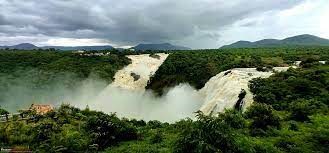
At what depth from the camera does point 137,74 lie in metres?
102

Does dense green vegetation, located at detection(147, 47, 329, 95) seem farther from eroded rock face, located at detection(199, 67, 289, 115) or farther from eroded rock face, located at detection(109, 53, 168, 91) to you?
eroded rock face, located at detection(199, 67, 289, 115)

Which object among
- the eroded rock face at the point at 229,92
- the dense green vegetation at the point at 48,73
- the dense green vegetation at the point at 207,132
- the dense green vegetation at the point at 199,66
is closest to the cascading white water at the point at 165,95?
the eroded rock face at the point at 229,92

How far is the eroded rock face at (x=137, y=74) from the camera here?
98.8m

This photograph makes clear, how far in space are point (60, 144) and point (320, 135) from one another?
55.3ft

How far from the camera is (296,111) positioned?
33.2 metres

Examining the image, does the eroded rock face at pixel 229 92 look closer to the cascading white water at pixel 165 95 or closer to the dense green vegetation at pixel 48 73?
the cascading white water at pixel 165 95

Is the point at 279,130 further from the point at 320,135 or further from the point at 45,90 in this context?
the point at 45,90

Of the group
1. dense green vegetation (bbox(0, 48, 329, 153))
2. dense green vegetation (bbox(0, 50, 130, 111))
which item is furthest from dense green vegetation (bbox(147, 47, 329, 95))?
dense green vegetation (bbox(0, 48, 329, 153))

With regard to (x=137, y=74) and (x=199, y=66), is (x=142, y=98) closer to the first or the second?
(x=137, y=74)

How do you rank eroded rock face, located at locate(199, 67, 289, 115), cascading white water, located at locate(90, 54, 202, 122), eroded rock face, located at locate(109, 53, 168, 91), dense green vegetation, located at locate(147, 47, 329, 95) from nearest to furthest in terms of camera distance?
1. eroded rock face, located at locate(199, 67, 289, 115)
2. cascading white water, located at locate(90, 54, 202, 122)
3. dense green vegetation, located at locate(147, 47, 329, 95)
4. eroded rock face, located at locate(109, 53, 168, 91)

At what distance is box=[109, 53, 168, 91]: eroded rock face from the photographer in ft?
324

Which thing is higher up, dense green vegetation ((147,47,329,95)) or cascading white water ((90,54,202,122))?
dense green vegetation ((147,47,329,95))

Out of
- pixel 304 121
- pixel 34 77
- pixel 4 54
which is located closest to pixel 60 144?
pixel 304 121

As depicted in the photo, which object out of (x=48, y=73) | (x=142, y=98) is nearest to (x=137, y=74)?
(x=142, y=98)
